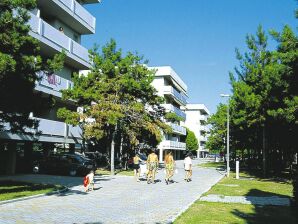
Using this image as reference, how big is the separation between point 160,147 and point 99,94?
32734 mm

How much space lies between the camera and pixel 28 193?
1433 centimetres

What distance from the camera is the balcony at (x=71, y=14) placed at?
84.0ft

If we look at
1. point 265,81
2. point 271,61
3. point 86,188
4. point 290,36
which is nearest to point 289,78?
point 290,36

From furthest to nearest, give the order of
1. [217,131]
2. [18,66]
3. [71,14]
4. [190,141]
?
[190,141] < [217,131] < [71,14] < [18,66]

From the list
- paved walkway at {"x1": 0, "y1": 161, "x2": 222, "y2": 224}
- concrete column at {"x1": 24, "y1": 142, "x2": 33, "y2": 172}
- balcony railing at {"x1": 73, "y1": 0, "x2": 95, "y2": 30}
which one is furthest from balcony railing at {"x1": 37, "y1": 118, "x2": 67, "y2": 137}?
paved walkway at {"x1": 0, "y1": 161, "x2": 222, "y2": 224}

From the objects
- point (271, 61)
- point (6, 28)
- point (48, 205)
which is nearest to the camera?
point (48, 205)

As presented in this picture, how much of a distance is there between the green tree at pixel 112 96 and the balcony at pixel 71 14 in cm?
235

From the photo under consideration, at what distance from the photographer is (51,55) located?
27.0 meters

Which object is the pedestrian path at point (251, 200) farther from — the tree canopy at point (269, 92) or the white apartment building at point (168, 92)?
the white apartment building at point (168, 92)

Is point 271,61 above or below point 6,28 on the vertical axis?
above

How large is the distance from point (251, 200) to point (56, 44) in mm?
16862

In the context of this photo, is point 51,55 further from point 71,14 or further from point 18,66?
point 18,66

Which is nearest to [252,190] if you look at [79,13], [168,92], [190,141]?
[79,13]

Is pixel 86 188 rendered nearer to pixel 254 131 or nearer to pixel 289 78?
pixel 289 78
